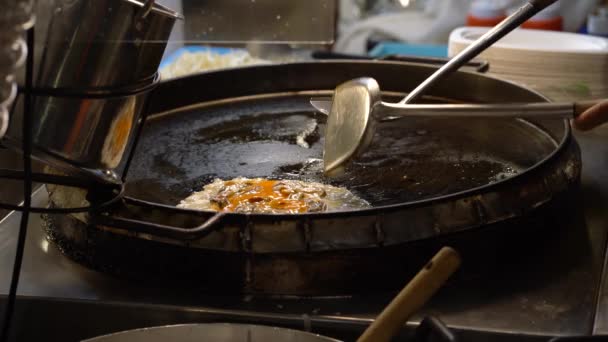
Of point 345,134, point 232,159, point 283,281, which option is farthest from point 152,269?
point 232,159

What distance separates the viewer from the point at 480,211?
1.46 m

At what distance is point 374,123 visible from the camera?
4.58 ft

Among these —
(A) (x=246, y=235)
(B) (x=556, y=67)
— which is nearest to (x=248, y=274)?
(A) (x=246, y=235)

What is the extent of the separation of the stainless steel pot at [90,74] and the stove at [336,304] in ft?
0.94

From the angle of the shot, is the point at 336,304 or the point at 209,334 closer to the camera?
the point at 209,334

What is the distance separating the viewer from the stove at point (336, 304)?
1364 millimetres

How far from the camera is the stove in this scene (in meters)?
1.36

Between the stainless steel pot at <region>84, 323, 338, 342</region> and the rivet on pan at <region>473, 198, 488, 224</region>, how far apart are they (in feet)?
1.59

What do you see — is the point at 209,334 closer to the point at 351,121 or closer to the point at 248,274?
the point at 248,274

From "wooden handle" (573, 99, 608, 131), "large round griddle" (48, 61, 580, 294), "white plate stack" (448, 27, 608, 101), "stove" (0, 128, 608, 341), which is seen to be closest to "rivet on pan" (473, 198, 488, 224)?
"large round griddle" (48, 61, 580, 294)

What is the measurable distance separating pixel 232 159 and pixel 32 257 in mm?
643

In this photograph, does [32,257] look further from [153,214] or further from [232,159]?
[232,159]

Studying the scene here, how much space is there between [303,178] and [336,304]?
561 mm

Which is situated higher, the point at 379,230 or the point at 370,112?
the point at 370,112
